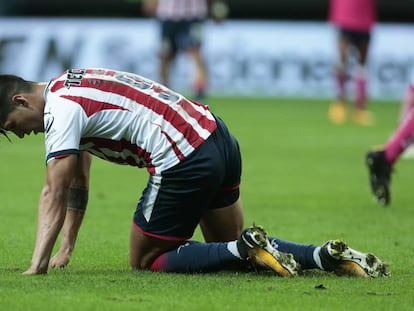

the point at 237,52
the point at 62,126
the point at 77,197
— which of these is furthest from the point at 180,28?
the point at 62,126

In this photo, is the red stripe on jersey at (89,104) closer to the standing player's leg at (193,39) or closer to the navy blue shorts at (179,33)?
the standing player's leg at (193,39)

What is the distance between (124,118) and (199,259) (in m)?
0.91

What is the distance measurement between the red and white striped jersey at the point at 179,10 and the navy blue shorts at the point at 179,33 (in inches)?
4.1

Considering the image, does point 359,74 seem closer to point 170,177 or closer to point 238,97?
point 238,97

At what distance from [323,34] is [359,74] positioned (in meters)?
3.80

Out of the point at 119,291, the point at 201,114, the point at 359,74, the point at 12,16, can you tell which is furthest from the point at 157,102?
the point at 12,16

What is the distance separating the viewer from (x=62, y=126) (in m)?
6.29

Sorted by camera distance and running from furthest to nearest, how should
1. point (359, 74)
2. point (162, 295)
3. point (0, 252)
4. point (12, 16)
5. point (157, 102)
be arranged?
point (12, 16), point (359, 74), point (0, 252), point (157, 102), point (162, 295)

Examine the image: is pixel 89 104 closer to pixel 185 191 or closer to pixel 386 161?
pixel 185 191

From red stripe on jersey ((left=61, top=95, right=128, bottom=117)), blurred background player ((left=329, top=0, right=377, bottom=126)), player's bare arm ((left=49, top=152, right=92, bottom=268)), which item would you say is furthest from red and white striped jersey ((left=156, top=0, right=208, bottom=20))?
red stripe on jersey ((left=61, top=95, right=128, bottom=117))

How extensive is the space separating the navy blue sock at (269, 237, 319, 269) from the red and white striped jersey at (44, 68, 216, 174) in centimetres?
78

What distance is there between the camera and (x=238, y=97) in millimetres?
23859

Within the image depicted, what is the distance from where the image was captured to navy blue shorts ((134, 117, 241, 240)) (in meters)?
6.64

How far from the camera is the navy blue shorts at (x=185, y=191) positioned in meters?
6.64
